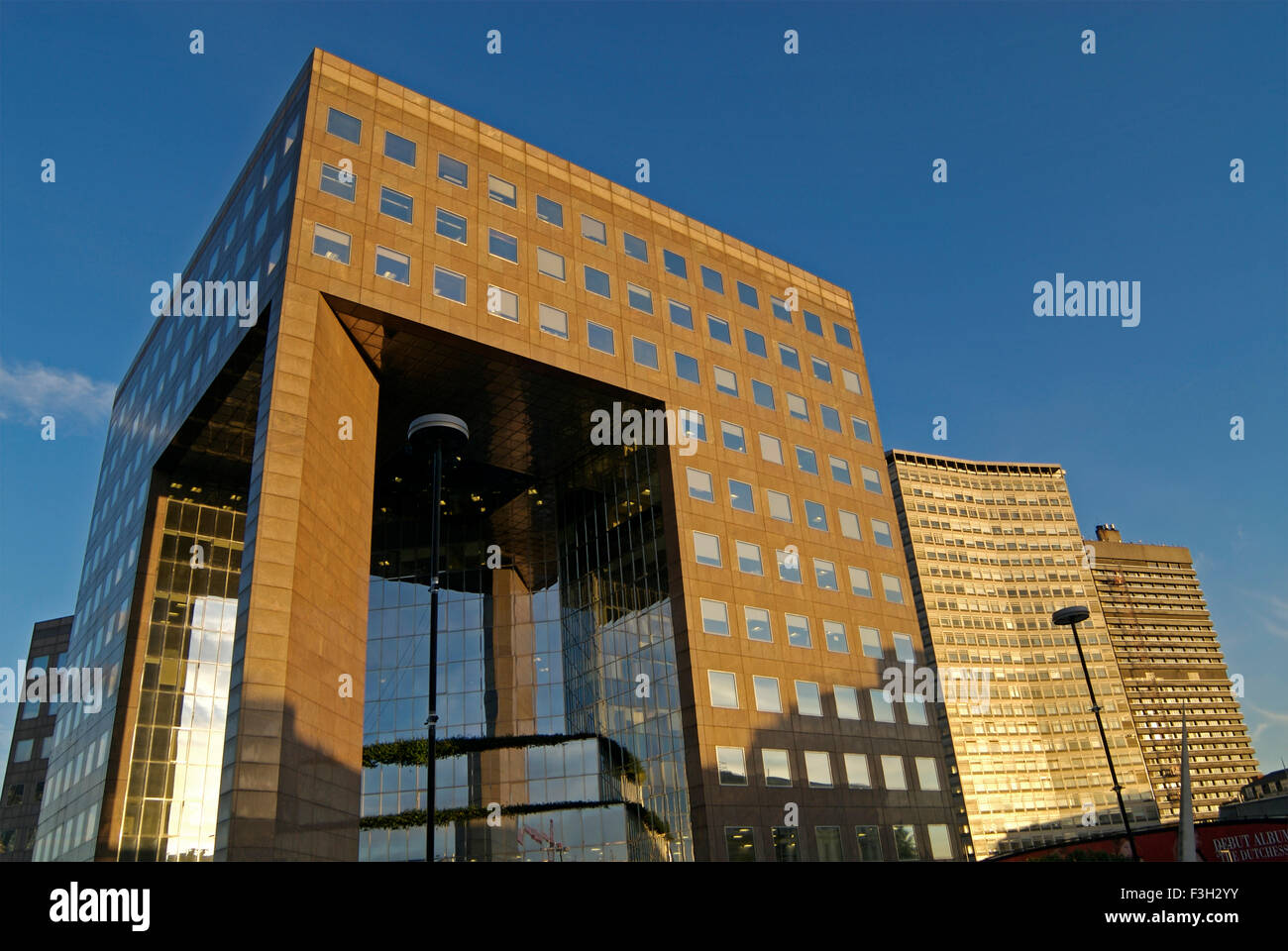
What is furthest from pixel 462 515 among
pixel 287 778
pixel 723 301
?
pixel 287 778

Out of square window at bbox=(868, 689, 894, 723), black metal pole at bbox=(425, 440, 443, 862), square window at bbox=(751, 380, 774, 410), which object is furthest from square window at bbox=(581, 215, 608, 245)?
black metal pole at bbox=(425, 440, 443, 862)

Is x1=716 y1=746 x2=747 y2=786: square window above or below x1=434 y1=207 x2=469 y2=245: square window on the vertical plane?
below

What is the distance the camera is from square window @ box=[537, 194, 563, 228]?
48.8 m

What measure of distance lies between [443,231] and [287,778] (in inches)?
984

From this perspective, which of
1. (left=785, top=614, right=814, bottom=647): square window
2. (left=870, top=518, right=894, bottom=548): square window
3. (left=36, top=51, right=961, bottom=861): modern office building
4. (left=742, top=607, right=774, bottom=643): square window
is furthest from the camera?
(left=870, top=518, right=894, bottom=548): square window

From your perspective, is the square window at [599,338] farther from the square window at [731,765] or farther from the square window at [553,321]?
the square window at [731,765]

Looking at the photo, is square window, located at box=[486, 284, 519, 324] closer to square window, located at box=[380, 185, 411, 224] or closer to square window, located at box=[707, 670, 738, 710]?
square window, located at box=[380, 185, 411, 224]

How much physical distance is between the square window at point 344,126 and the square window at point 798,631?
30919 millimetres

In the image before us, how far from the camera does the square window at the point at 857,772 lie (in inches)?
1811

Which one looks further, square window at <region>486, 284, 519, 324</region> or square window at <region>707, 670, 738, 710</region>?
square window at <region>486, 284, 519, 324</region>

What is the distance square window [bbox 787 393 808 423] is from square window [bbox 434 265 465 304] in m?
20.9

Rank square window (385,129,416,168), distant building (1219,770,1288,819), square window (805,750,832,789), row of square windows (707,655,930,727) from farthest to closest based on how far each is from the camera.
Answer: distant building (1219,770,1288,819) < square window (805,750,832,789) < square window (385,129,416,168) < row of square windows (707,655,930,727)

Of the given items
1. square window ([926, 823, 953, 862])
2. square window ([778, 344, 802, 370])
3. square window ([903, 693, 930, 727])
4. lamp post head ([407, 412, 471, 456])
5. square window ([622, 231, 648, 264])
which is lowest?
square window ([926, 823, 953, 862])
